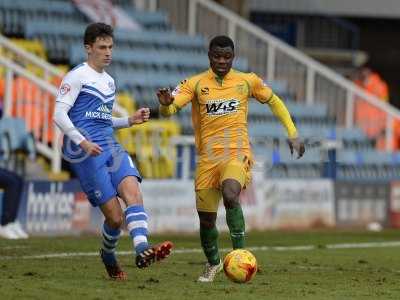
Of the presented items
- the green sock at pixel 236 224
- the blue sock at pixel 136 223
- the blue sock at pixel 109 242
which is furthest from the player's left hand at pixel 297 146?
the blue sock at pixel 109 242

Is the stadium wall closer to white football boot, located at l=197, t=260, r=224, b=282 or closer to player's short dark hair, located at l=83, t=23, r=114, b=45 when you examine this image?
white football boot, located at l=197, t=260, r=224, b=282

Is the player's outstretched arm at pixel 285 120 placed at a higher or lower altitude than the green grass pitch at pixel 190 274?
higher

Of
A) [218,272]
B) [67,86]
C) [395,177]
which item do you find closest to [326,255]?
[218,272]

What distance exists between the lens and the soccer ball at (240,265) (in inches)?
416

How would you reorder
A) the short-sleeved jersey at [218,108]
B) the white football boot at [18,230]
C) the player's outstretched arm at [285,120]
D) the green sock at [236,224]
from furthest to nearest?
1. the white football boot at [18,230]
2. the player's outstretched arm at [285,120]
3. the short-sleeved jersey at [218,108]
4. the green sock at [236,224]

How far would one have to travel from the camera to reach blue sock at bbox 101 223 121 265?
1068 centimetres

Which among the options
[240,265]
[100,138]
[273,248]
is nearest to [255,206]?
[273,248]

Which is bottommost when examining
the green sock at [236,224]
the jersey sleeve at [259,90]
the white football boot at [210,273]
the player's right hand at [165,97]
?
the white football boot at [210,273]

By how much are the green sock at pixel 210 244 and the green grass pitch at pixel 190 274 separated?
18 centimetres

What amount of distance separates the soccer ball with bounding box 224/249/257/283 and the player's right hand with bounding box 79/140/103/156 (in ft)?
4.72

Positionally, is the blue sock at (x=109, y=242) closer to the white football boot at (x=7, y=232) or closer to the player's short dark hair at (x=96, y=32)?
the player's short dark hair at (x=96, y=32)

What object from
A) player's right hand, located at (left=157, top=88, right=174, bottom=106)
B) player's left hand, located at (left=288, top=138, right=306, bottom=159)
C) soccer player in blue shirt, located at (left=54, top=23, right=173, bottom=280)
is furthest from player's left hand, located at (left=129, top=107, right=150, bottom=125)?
player's left hand, located at (left=288, top=138, right=306, bottom=159)

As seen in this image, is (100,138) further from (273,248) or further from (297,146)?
(273,248)

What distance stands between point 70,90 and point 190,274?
226cm
